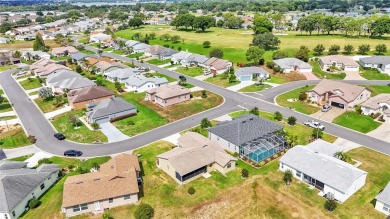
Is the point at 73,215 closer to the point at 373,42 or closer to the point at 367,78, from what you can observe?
the point at 367,78

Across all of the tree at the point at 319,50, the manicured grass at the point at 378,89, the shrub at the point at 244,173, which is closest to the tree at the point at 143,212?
the shrub at the point at 244,173

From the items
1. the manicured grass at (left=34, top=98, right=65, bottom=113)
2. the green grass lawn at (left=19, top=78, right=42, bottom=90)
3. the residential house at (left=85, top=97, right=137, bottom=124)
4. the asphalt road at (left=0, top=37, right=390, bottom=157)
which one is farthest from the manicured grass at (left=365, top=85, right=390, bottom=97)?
the green grass lawn at (left=19, top=78, right=42, bottom=90)

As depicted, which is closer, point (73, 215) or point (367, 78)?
point (73, 215)

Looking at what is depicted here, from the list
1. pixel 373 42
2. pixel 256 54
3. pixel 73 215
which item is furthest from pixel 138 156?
pixel 373 42

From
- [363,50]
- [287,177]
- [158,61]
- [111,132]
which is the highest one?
[363,50]

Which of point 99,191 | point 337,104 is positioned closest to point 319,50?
point 337,104

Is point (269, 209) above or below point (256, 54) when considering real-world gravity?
below

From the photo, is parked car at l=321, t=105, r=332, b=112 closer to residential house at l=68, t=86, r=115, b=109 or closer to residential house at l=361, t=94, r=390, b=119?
residential house at l=361, t=94, r=390, b=119

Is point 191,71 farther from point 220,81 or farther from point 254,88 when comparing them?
point 254,88
